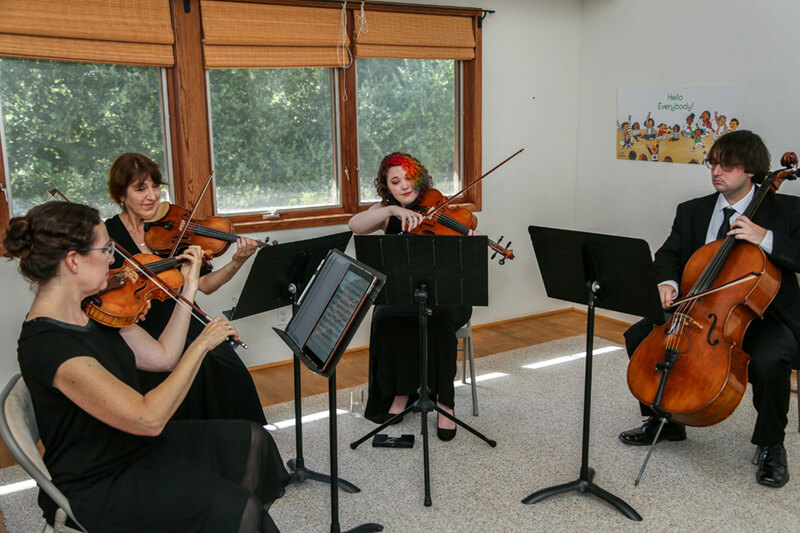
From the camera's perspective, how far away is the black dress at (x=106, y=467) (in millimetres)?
1448

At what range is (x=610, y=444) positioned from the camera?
8.80 feet

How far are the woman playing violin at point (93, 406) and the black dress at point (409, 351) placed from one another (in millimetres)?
1291

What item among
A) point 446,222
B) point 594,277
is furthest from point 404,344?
point 594,277

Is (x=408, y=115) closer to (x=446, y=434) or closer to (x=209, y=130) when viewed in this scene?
(x=209, y=130)

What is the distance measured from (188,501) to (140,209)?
4.29ft

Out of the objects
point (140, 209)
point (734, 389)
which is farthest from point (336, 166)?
point (734, 389)

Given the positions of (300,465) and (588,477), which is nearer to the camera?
(588,477)

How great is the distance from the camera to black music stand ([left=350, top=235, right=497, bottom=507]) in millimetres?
2184

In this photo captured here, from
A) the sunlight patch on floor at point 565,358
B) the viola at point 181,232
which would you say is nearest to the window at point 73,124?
the viola at point 181,232

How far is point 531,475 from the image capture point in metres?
2.45

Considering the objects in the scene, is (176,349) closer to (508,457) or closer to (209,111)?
(508,457)

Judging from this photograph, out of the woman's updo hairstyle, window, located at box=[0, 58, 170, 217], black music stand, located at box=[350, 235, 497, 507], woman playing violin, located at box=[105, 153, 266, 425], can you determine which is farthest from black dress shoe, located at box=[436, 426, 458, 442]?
window, located at box=[0, 58, 170, 217]

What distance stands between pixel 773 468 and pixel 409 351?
1.41 meters

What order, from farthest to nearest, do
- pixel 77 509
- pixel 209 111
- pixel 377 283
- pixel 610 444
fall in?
pixel 209 111, pixel 610 444, pixel 377 283, pixel 77 509
